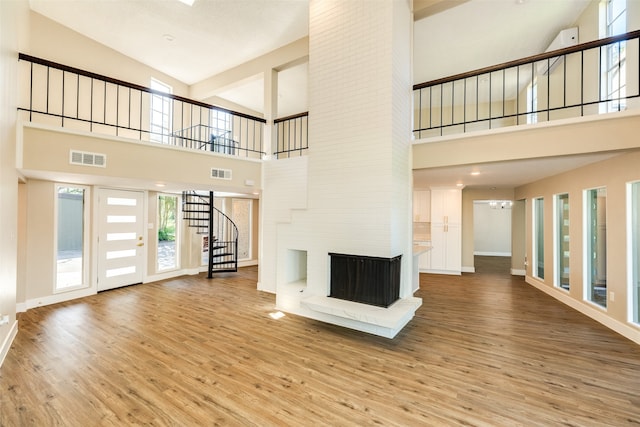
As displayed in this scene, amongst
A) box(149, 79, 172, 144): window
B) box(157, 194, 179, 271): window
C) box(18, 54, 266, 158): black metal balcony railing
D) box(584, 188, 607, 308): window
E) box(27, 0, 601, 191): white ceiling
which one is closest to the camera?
box(18, 54, 266, 158): black metal balcony railing

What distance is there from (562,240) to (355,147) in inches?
184

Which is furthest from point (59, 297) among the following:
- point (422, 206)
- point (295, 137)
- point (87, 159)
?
point (422, 206)

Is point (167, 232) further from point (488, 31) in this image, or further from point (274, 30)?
point (488, 31)

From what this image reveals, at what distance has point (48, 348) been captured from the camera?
3.45m

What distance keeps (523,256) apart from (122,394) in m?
9.26

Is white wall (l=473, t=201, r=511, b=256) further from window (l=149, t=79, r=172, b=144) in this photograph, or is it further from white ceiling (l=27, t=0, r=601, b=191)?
window (l=149, t=79, r=172, b=144)

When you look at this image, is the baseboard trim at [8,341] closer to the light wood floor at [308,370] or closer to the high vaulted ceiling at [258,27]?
the light wood floor at [308,370]

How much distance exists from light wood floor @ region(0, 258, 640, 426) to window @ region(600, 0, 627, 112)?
3.48 m

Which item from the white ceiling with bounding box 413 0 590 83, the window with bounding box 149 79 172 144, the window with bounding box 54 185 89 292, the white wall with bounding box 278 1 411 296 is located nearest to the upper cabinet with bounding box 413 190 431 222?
the white ceiling with bounding box 413 0 590 83

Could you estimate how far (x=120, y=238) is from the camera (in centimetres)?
640

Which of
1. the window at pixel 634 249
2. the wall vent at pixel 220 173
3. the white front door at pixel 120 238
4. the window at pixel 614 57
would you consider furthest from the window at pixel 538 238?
the white front door at pixel 120 238

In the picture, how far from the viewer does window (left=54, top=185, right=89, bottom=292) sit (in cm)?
542

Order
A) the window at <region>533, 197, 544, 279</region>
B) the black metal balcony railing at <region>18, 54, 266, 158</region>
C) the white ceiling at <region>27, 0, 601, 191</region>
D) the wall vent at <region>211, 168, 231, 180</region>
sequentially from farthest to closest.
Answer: the window at <region>533, 197, 544, 279</region>
the wall vent at <region>211, 168, 231, 180</region>
the white ceiling at <region>27, 0, 601, 191</region>
the black metal balcony railing at <region>18, 54, 266, 158</region>

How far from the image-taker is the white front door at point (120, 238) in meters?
6.08
